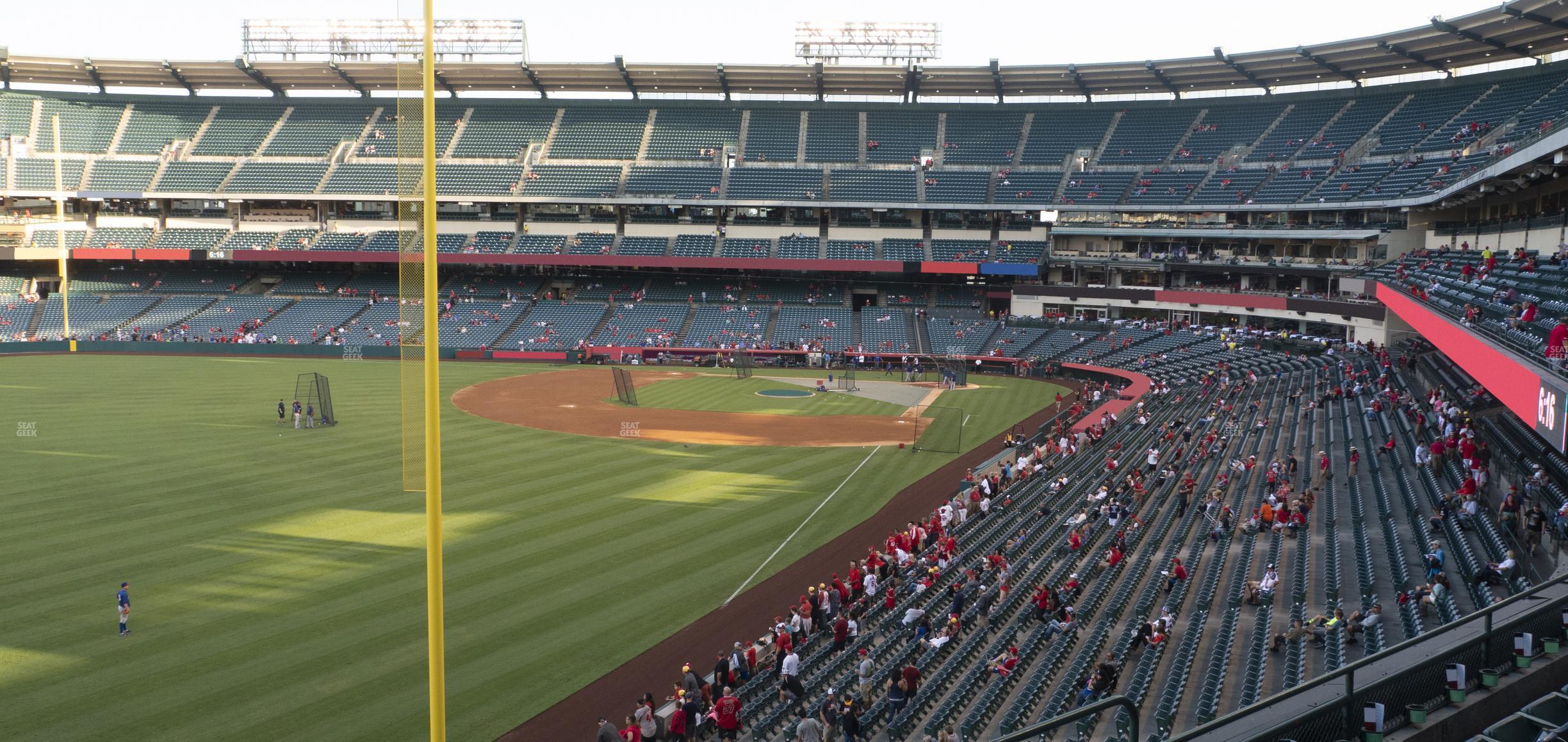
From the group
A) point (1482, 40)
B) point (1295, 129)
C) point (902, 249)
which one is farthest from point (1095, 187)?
point (1482, 40)

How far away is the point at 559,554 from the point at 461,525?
378 centimetres

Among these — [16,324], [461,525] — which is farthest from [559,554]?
[16,324]

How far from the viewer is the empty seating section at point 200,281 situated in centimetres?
7788

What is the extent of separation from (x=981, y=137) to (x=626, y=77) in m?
28.5

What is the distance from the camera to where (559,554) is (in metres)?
23.2

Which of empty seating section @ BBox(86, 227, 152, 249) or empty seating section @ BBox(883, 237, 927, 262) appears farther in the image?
empty seating section @ BBox(86, 227, 152, 249)

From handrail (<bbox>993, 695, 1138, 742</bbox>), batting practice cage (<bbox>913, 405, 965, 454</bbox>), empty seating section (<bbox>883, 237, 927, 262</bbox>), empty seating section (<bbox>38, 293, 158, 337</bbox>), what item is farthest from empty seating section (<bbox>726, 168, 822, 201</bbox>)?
handrail (<bbox>993, 695, 1138, 742</bbox>)

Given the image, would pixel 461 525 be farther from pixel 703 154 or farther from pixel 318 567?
pixel 703 154

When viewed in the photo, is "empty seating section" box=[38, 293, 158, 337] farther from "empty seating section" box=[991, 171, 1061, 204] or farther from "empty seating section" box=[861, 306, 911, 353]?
"empty seating section" box=[991, 171, 1061, 204]

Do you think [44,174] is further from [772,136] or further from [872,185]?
[872,185]

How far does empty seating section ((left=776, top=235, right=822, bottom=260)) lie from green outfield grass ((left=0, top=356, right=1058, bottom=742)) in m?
36.3

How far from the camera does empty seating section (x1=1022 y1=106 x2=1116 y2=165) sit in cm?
7688

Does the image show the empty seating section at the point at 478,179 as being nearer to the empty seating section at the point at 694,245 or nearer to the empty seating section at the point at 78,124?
the empty seating section at the point at 694,245

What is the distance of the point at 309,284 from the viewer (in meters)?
78.9
